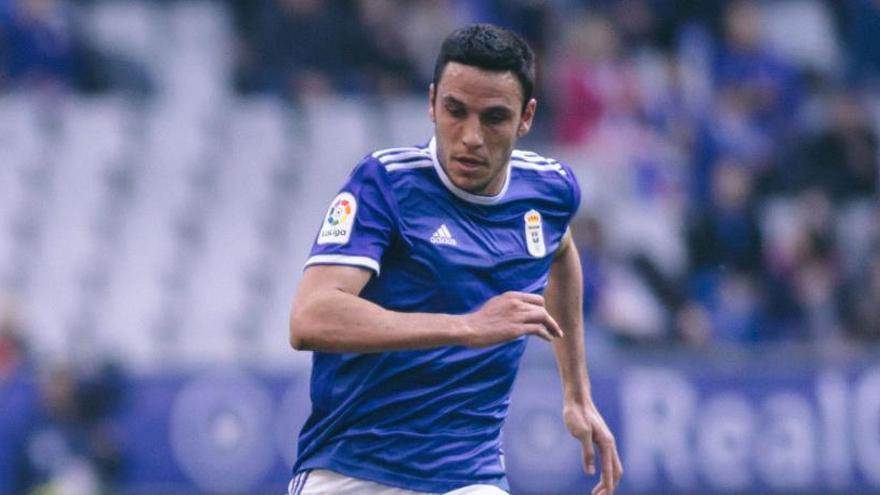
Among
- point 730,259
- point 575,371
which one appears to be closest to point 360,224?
point 575,371

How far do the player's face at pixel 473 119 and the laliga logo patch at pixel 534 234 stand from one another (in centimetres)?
35

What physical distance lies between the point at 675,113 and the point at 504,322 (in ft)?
32.7

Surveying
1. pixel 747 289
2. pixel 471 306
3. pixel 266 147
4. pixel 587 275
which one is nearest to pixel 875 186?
pixel 747 289

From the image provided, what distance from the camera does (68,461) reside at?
12977mm

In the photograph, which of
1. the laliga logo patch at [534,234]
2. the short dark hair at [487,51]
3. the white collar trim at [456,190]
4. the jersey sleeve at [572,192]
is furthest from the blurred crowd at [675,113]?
the short dark hair at [487,51]

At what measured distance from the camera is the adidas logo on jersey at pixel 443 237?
6148mm

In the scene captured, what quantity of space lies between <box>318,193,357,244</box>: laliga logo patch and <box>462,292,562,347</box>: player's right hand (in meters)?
0.48

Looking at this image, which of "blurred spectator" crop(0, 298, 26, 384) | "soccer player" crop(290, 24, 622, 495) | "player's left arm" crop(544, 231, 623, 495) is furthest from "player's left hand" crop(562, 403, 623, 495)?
"blurred spectator" crop(0, 298, 26, 384)

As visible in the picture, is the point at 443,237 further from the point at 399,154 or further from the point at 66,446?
the point at 66,446

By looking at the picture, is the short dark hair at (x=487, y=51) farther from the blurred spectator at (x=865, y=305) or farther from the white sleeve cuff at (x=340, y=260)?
the blurred spectator at (x=865, y=305)

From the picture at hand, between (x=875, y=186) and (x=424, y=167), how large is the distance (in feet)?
28.9

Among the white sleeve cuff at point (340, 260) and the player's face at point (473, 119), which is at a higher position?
the player's face at point (473, 119)

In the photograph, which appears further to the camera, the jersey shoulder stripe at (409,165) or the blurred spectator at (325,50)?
the blurred spectator at (325,50)

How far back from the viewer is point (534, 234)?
653cm
